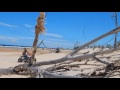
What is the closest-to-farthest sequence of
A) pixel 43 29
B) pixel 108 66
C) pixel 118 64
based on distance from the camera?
pixel 43 29, pixel 108 66, pixel 118 64
